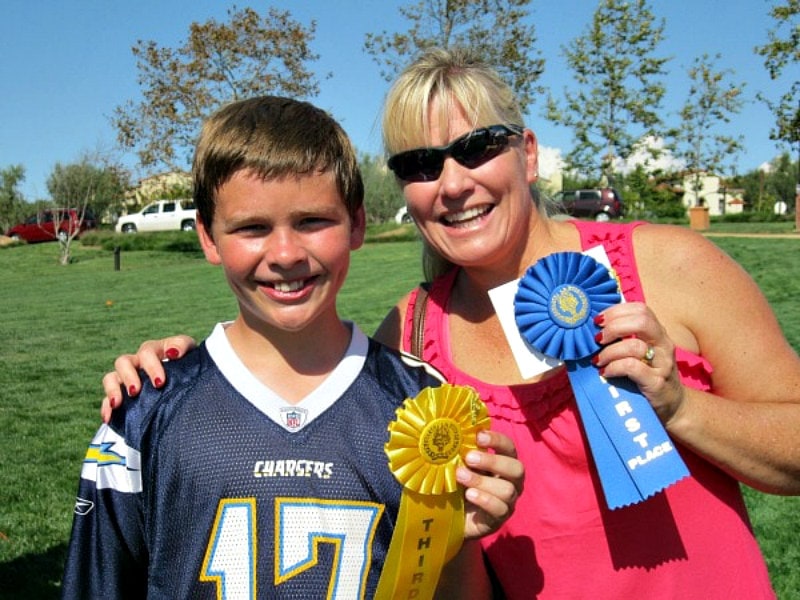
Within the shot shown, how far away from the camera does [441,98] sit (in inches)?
89.6

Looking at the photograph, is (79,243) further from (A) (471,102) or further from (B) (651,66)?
(A) (471,102)

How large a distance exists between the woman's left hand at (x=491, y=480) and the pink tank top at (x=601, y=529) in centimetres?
33

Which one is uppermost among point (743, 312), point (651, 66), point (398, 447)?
point (651, 66)

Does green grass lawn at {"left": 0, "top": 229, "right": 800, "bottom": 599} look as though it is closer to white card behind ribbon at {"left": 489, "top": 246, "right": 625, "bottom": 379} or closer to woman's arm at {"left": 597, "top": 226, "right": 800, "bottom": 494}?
woman's arm at {"left": 597, "top": 226, "right": 800, "bottom": 494}

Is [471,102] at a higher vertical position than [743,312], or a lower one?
higher

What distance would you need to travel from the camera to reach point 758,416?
1.96 m

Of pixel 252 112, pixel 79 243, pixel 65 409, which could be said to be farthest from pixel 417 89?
pixel 79 243

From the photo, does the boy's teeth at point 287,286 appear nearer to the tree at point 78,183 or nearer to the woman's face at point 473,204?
the woman's face at point 473,204

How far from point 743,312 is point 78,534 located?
1.65 metres

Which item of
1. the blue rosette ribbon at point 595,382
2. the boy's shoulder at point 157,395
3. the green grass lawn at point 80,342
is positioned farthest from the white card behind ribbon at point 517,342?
the green grass lawn at point 80,342

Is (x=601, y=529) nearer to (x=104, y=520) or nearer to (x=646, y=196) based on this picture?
(x=104, y=520)

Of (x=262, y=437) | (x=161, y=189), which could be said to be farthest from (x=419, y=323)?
(x=161, y=189)

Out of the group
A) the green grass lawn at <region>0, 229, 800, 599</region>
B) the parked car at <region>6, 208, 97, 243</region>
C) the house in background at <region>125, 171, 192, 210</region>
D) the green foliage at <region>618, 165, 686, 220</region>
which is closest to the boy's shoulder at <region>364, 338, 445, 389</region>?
the green grass lawn at <region>0, 229, 800, 599</region>

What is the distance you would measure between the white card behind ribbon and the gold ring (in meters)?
0.23
